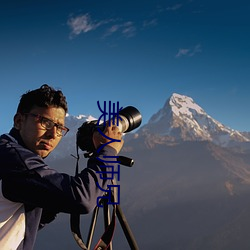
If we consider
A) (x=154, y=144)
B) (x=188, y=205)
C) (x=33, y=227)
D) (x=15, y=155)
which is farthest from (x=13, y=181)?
(x=154, y=144)

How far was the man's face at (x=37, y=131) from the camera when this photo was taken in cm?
171

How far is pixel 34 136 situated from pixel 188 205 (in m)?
123

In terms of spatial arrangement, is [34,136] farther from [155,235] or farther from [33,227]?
[155,235]

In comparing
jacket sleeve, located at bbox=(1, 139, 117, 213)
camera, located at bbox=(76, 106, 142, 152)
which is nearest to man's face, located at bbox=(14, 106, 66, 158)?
jacket sleeve, located at bbox=(1, 139, 117, 213)

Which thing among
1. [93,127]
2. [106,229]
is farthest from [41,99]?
[106,229]

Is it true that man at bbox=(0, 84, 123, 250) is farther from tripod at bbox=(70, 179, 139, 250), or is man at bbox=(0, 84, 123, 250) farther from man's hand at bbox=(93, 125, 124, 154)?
tripod at bbox=(70, 179, 139, 250)

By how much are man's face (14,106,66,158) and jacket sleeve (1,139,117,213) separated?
154mm

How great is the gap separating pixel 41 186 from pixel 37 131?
362mm

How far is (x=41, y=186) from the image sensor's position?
4.88 ft

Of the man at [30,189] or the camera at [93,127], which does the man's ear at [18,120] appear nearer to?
the man at [30,189]

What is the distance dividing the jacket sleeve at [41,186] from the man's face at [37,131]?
15 centimetres

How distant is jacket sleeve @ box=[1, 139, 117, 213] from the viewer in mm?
1480

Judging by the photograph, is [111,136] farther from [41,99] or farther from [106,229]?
[106,229]

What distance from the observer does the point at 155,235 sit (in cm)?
10956
